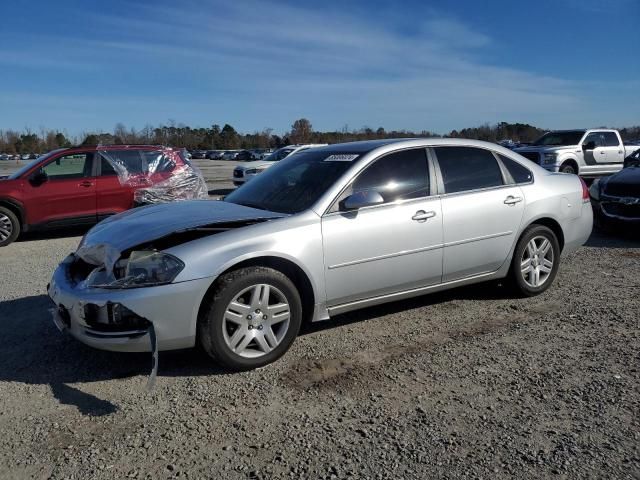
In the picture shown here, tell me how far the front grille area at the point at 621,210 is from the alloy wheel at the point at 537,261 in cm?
386

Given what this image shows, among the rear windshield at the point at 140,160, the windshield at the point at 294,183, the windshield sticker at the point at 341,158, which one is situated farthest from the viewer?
the rear windshield at the point at 140,160

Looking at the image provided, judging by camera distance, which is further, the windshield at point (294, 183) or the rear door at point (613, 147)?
the rear door at point (613, 147)

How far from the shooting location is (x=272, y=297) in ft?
12.9

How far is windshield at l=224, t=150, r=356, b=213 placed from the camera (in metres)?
4.45

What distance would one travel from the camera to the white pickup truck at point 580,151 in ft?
53.4

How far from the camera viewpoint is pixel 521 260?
5.27m

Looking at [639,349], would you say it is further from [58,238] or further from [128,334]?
[58,238]

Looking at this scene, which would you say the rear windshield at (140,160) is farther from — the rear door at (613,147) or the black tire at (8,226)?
the rear door at (613,147)

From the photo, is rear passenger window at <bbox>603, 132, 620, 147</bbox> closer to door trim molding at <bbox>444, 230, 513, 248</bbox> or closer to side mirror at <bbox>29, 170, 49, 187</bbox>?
door trim molding at <bbox>444, 230, 513, 248</bbox>

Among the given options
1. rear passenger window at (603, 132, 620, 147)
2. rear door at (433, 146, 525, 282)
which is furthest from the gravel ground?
rear passenger window at (603, 132, 620, 147)

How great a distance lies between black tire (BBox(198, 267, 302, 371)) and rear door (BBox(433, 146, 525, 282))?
165 centimetres

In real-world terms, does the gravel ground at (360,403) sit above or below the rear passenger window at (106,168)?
below

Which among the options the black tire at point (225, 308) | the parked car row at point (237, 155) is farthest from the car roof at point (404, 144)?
the parked car row at point (237, 155)

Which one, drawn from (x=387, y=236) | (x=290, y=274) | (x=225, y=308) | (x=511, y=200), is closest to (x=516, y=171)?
(x=511, y=200)
